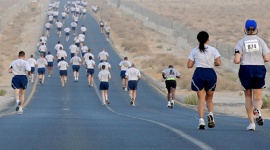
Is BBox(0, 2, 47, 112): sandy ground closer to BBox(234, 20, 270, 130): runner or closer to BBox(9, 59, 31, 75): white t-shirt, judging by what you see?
BBox(9, 59, 31, 75): white t-shirt

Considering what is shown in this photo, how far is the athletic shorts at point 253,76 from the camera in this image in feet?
45.9

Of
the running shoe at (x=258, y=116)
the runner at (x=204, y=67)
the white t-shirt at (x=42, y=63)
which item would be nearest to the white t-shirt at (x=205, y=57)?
the runner at (x=204, y=67)

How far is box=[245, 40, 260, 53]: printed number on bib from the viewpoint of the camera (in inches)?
549

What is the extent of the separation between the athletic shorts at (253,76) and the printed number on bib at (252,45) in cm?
30

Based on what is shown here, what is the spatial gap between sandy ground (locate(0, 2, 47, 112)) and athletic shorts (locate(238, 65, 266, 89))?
73.8ft

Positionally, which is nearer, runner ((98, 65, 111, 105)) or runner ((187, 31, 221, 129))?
runner ((187, 31, 221, 129))

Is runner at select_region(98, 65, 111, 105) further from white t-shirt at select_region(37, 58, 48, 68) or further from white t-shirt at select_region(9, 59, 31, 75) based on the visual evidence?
white t-shirt at select_region(37, 58, 48, 68)

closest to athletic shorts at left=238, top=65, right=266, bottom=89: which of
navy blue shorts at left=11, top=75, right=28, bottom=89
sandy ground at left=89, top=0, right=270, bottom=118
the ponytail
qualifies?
the ponytail

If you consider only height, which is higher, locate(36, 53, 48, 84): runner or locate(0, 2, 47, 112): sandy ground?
locate(0, 2, 47, 112): sandy ground

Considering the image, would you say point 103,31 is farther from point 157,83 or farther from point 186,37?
point 157,83

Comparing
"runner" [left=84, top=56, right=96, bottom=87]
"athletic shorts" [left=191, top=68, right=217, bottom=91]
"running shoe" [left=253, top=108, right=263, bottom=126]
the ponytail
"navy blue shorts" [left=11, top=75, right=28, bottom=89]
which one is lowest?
"running shoe" [left=253, top=108, right=263, bottom=126]

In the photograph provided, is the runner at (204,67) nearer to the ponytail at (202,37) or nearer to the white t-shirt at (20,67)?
the ponytail at (202,37)

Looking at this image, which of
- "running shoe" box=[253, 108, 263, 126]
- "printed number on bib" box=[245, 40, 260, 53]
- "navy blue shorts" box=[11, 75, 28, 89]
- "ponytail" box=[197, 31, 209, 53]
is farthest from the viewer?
"navy blue shorts" box=[11, 75, 28, 89]

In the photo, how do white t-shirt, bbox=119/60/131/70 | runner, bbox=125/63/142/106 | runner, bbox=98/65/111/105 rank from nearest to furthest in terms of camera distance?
runner, bbox=125/63/142/106
runner, bbox=98/65/111/105
white t-shirt, bbox=119/60/131/70
